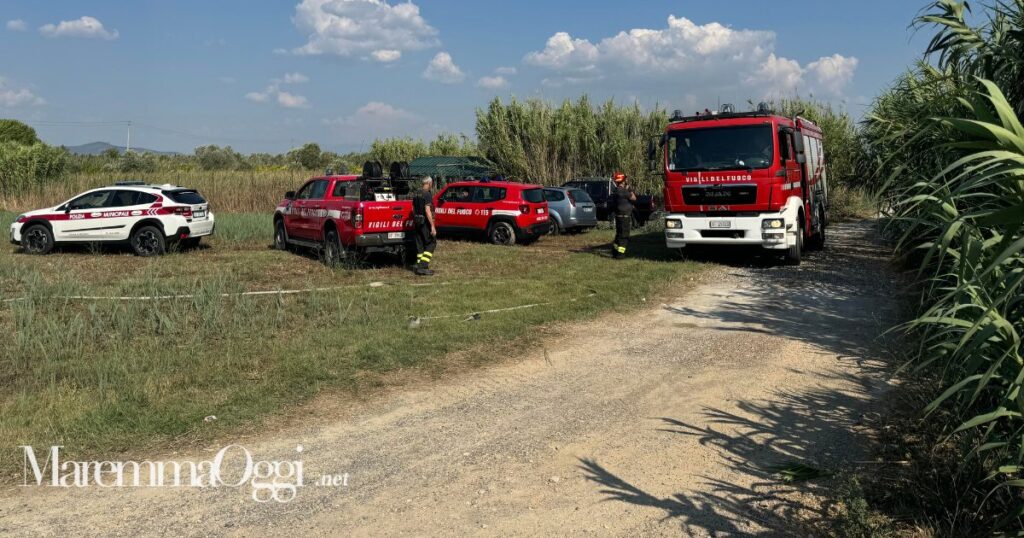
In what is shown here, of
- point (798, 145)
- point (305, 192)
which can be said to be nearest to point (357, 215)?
point (305, 192)

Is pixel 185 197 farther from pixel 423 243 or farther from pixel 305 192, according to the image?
pixel 423 243

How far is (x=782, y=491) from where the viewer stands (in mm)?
4445

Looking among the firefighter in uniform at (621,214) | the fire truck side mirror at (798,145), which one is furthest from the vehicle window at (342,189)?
the fire truck side mirror at (798,145)

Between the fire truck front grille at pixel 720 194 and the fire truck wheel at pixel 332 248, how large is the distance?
717cm

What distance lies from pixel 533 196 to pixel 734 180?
6440mm

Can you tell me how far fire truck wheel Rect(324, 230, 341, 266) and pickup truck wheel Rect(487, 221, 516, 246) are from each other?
5.20m

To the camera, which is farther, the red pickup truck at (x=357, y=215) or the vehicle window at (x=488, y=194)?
the vehicle window at (x=488, y=194)

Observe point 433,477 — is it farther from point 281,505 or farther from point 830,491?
point 830,491

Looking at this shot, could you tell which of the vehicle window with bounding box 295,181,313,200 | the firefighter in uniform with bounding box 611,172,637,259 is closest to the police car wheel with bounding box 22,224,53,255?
the vehicle window with bounding box 295,181,313,200

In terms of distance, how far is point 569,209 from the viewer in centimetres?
2120

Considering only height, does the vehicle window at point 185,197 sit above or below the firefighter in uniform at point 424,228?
above

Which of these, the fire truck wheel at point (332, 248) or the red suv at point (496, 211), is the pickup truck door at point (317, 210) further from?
the red suv at point (496, 211)

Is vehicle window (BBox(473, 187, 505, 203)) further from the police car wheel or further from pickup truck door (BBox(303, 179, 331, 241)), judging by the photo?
the police car wheel

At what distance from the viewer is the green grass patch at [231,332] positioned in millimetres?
5910
